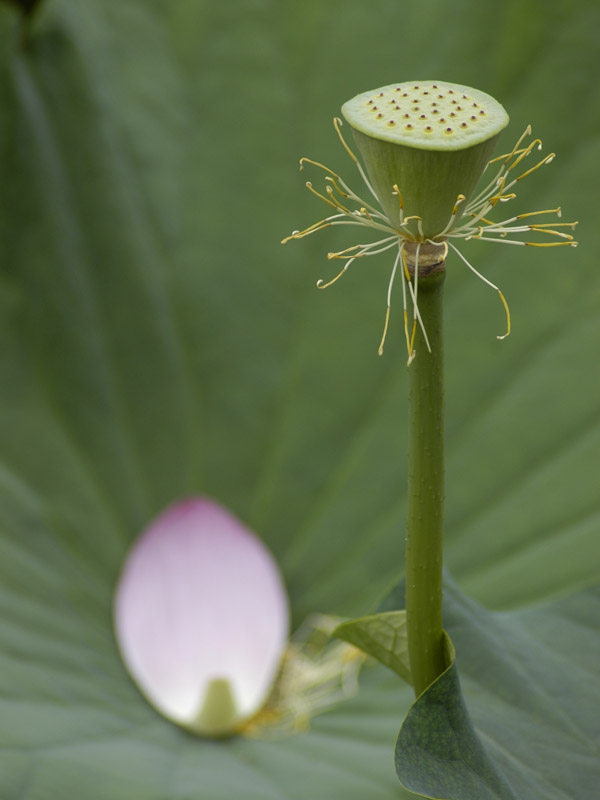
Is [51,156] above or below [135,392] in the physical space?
above

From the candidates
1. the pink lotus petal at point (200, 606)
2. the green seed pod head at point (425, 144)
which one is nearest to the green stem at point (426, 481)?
the green seed pod head at point (425, 144)

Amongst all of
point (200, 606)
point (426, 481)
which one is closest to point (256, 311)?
point (200, 606)

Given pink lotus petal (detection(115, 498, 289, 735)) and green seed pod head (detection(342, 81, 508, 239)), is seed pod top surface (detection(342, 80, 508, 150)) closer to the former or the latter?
green seed pod head (detection(342, 81, 508, 239))

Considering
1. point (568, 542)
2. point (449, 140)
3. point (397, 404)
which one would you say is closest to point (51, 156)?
point (397, 404)

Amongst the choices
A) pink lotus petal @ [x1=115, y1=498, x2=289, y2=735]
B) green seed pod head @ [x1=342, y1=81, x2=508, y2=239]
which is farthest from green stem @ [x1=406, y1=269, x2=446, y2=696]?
pink lotus petal @ [x1=115, y1=498, x2=289, y2=735]

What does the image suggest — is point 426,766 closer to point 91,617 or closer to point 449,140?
point 449,140
